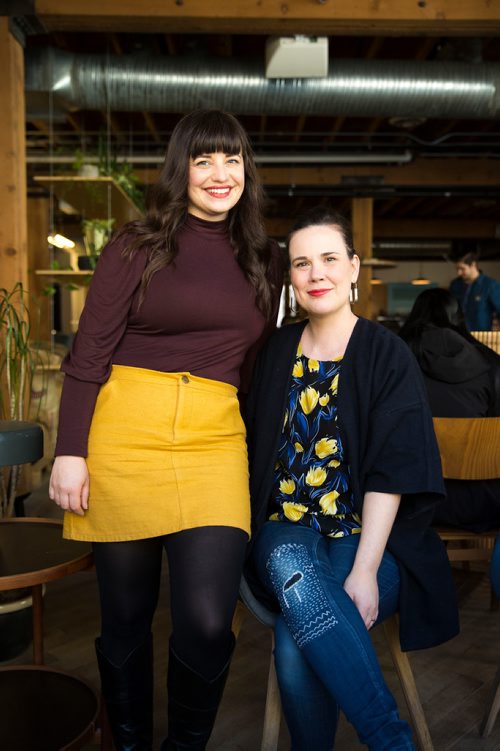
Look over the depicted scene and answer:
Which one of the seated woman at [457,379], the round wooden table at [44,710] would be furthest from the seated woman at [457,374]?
the round wooden table at [44,710]

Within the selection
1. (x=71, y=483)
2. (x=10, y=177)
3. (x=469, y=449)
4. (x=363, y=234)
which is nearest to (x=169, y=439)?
(x=71, y=483)

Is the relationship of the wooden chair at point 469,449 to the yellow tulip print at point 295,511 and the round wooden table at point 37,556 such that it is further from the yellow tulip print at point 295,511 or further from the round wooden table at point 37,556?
the round wooden table at point 37,556

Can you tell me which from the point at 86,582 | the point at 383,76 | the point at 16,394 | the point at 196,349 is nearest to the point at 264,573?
the point at 196,349

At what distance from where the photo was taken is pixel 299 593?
1.34 meters

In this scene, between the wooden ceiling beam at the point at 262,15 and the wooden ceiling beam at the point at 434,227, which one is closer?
the wooden ceiling beam at the point at 262,15

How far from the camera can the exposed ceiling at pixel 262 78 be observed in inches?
144

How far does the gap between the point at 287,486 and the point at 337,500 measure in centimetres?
12

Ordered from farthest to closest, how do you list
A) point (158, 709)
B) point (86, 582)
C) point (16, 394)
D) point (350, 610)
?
1. point (86, 582)
2. point (16, 394)
3. point (158, 709)
4. point (350, 610)

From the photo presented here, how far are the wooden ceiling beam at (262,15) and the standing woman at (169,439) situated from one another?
2.49m

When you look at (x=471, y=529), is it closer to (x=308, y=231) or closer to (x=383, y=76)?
(x=308, y=231)

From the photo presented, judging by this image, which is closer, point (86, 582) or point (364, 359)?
point (364, 359)

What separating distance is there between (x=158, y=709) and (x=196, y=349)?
1117 millimetres

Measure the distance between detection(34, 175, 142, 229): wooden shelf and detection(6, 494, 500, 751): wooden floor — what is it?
2907mm

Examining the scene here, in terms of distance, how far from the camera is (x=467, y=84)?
4.48 m
